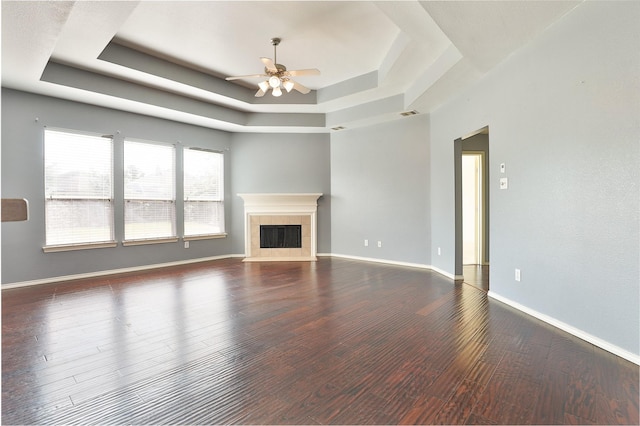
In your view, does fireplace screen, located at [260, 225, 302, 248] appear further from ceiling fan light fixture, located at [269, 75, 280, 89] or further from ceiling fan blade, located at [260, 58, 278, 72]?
ceiling fan blade, located at [260, 58, 278, 72]

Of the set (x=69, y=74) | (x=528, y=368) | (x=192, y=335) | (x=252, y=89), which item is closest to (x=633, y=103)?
(x=528, y=368)

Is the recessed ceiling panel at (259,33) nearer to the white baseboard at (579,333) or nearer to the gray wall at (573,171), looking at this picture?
the gray wall at (573,171)

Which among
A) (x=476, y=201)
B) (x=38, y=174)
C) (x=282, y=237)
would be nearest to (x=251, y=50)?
(x=38, y=174)

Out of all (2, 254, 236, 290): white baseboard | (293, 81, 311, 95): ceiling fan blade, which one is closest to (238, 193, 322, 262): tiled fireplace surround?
(2, 254, 236, 290): white baseboard

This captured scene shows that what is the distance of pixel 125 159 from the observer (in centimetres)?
582

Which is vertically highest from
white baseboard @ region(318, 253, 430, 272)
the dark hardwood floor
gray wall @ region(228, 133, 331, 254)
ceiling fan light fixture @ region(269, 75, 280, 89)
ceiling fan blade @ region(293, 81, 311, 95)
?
ceiling fan blade @ region(293, 81, 311, 95)

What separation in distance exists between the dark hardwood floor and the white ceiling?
2750 millimetres

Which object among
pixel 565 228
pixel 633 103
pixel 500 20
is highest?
pixel 500 20

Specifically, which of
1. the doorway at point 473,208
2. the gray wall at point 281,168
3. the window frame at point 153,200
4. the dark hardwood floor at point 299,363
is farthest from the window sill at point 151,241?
the doorway at point 473,208

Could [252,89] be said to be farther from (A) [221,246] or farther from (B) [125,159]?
(A) [221,246]

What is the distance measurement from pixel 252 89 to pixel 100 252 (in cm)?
365

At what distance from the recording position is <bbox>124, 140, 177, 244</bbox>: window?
5867 millimetres

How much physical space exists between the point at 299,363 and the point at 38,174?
4.74m

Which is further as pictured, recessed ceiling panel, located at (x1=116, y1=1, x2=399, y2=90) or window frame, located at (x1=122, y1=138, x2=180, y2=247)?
window frame, located at (x1=122, y1=138, x2=180, y2=247)
